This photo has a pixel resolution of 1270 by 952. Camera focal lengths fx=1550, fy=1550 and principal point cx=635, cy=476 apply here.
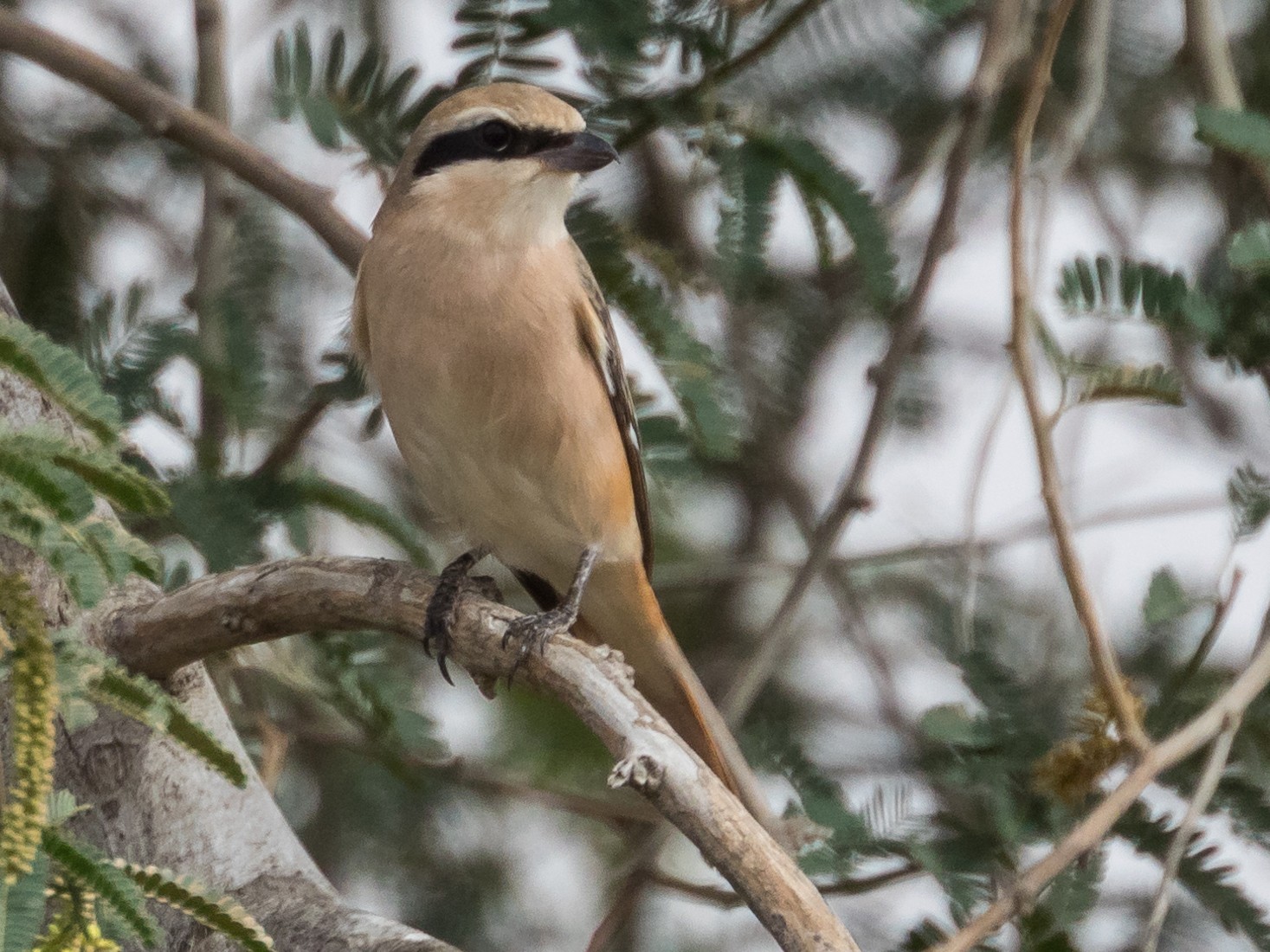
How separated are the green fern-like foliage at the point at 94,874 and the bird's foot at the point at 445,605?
3.23 ft

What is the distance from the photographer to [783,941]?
81.3 inches

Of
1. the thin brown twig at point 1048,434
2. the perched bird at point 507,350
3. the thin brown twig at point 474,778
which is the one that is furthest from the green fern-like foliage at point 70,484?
the thin brown twig at point 474,778

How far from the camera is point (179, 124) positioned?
11.4 ft

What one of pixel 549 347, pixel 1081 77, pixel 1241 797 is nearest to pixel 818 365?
pixel 1081 77

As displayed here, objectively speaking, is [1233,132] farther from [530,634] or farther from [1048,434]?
[530,634]

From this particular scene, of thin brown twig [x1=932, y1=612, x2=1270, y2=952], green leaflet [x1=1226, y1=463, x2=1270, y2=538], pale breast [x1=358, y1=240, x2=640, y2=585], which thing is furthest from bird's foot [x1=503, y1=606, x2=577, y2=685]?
green leaflet [x1=1226, y1=463, x2=1270, y2=538]

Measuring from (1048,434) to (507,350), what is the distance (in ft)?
3.68

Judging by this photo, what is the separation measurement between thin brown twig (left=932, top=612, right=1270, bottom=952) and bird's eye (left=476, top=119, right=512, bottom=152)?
1.83m

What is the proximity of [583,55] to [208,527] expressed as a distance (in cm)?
127

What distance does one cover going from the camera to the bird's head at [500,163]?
11.0 ft

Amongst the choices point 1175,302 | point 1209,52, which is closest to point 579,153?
point 1175,302

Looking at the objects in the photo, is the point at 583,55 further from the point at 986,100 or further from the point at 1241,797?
the point at 1241,797

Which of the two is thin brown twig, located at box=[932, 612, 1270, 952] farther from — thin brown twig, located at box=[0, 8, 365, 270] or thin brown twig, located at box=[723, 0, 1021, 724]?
thin brown twig, located at box=[0, 8, 365, 270]

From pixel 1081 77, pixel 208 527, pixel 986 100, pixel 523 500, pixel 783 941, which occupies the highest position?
pixel 1081 77
